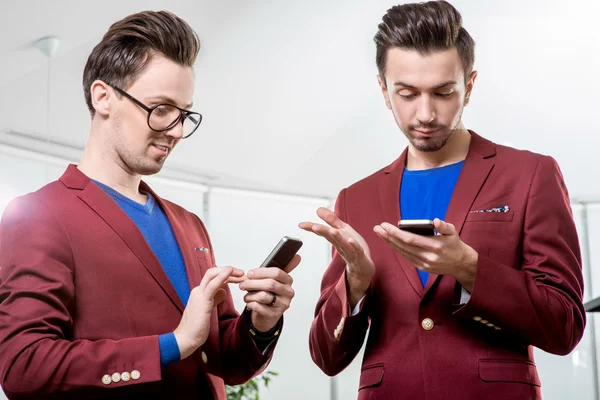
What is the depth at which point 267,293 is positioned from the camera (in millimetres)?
1792

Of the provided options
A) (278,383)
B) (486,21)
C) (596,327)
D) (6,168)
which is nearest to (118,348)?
(6,168)

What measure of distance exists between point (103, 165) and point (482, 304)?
3.15 ft

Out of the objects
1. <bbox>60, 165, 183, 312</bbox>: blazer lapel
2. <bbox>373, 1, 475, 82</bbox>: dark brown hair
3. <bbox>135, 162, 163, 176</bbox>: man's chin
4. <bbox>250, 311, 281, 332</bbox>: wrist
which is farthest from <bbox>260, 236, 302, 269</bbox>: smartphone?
<bbox>373, 1, 475, 82</bbox>: dark brown hair

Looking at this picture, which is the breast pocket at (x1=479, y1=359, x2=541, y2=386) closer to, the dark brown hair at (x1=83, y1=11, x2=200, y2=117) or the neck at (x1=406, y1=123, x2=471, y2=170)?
the neck at (x1=406, y1=123, x2=471, y2=170)

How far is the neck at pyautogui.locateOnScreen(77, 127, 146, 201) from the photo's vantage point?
1.87 metres

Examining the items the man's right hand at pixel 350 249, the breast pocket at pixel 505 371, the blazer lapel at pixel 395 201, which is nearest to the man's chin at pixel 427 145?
the blazer lapel at pixel 395 201

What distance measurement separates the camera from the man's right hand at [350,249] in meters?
1.76

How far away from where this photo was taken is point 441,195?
2.02m

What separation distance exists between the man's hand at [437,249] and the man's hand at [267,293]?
288 millimetres

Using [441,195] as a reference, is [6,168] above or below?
above

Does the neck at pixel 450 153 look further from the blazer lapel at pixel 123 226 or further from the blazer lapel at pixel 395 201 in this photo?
the blazer lapel at pixel 123 226

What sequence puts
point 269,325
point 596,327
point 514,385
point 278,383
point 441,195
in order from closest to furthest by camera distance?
point 514,385 → point 269,325 → point 441,195 → point 278,383 → point 596,327

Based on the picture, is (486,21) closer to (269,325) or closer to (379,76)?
(379,76)

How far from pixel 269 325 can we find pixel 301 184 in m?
6.76
